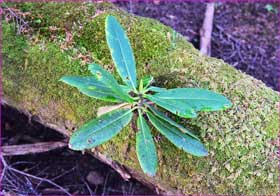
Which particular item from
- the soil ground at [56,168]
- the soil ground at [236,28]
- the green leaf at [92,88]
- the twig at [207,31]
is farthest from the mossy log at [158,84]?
the soil ground at [236,28]

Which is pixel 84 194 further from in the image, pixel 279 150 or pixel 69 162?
pixel 279 150

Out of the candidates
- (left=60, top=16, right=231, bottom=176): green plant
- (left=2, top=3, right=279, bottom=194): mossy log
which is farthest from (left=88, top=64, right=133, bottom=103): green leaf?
(left=2, top=3, right=279, bottom=194): mossy log

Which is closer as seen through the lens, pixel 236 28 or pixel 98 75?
pixel 98 75

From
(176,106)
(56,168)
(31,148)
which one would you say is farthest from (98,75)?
(56,168)

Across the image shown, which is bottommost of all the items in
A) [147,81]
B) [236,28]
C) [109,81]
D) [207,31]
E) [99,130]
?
[99,130]

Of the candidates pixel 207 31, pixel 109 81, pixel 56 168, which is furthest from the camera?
pixel 207 31

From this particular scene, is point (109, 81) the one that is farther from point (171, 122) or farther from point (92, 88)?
point (171, 122)

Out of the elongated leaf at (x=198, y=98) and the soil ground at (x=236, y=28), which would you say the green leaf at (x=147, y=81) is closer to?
the elongated leaf at (x=198, y=98)
